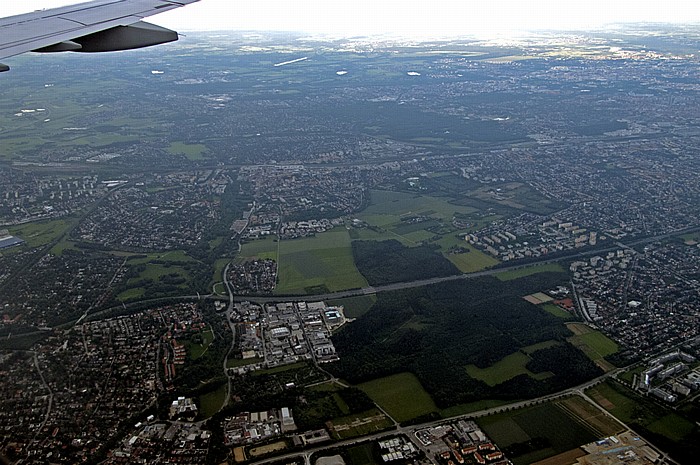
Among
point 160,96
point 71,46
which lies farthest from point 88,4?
point 160,96

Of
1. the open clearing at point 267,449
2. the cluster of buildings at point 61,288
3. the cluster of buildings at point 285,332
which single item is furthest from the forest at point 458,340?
the cluster of buildings at point 61,288

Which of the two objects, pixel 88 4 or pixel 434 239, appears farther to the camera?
pixel 434 239

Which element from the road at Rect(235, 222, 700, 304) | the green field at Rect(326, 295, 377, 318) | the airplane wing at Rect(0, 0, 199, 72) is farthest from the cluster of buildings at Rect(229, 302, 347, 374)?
the airplane wing at Rect(0, 0, 199, 72)

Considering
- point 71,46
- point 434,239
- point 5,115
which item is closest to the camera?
point 71,46

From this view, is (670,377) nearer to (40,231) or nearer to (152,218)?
(152,218)

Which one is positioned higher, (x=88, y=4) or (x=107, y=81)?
(x=88, y=4)

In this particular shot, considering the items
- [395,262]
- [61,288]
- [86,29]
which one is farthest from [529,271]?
[86,29]

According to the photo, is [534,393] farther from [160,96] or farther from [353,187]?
[160,96]
